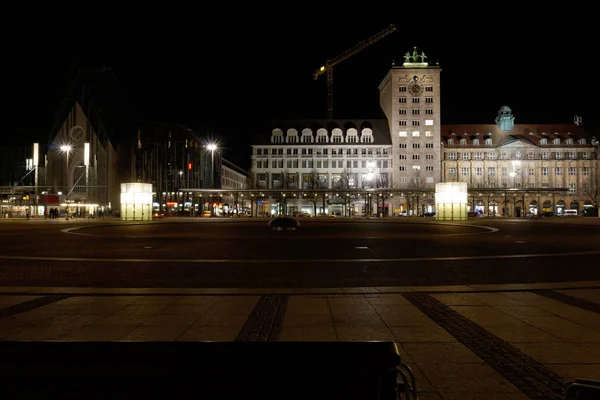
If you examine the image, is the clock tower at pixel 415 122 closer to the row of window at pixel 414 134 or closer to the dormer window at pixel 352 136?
the row of window at pixel 414 134

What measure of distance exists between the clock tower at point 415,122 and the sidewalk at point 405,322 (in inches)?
4190

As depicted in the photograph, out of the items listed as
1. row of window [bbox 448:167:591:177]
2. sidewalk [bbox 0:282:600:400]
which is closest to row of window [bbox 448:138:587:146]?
row of window [bbox 448:167:591:177]

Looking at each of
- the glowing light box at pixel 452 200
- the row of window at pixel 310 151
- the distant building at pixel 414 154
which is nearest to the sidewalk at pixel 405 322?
the glowing light box at pixel 452 200

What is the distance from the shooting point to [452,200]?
196 feet

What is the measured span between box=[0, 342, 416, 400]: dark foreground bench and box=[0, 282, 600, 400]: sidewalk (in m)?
2.22

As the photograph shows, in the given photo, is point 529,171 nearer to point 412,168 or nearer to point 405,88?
point 412,168

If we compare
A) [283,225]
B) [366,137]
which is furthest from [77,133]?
[283,225]

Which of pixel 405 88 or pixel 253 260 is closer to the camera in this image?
pixel 253 260

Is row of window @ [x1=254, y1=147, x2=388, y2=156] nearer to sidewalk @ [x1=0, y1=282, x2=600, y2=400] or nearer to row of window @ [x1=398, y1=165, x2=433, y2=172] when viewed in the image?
row of window @ [x1=398, y1=165, x2=433, y2=172]

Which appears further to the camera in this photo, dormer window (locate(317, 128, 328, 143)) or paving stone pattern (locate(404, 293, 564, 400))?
dormer window (locate(317, 128, 328, 143))

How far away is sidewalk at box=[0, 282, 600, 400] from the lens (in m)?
5.86

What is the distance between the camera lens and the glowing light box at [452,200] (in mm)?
59250

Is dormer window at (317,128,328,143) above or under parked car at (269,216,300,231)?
above

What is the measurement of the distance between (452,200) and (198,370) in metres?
59.5
